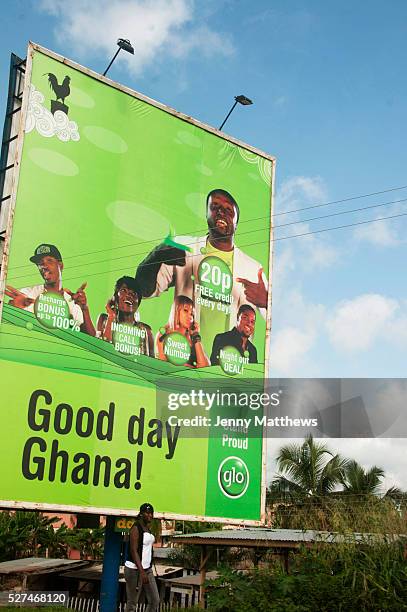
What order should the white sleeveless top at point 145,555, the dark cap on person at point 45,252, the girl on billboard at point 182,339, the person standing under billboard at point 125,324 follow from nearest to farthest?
the white sleeveless top at point 145,555, the dark cap on person at point 45,252, the person standing under billboard at point 125,324, the girl on billboard at point 182,339

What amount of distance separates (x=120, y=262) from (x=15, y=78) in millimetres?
4645

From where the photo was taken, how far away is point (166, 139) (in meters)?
18.3

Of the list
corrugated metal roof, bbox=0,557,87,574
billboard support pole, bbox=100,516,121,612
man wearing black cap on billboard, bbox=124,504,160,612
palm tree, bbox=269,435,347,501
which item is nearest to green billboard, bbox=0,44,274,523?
billboard support pole, bbox=100,516,121,612

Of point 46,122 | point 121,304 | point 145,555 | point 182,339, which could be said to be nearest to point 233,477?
point 182,339

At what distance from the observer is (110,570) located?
16312mm

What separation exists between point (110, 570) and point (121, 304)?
5.79 meters

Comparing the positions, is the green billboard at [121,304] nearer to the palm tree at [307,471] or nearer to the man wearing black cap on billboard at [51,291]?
the man wearing black cap on billboard at [51,291]

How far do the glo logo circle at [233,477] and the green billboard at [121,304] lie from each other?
29 mm

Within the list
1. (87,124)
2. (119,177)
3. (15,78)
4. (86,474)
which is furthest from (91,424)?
(15,78)

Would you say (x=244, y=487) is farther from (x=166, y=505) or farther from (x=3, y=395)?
(x=3, y=395)

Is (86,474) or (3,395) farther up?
(3,395)

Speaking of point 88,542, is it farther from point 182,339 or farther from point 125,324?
point 125,324

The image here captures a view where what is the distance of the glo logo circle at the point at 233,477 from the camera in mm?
17516

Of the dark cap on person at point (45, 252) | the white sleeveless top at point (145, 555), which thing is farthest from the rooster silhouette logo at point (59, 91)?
the white sleeveless top at point (145, 555)
